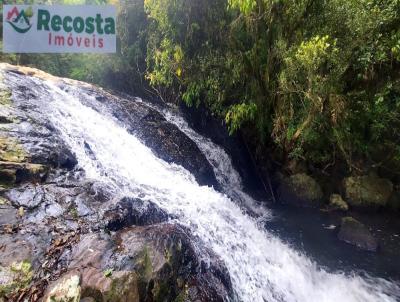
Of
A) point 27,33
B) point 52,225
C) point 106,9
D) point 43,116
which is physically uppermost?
point 106,9

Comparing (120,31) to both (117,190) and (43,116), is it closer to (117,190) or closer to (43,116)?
(43,116)

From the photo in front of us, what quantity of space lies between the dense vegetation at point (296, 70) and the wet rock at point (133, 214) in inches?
135

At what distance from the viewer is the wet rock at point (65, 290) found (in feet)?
11.7

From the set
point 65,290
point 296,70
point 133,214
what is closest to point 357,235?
point 296,70

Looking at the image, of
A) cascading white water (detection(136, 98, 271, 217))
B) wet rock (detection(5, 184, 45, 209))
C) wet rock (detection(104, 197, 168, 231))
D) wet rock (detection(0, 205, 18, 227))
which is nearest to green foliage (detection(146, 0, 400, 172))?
cascading white water (detection(136, 98, 271, 217))

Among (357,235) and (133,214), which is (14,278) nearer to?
(133,214)

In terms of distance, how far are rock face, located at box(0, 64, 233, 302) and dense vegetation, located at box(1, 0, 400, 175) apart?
3652 mm

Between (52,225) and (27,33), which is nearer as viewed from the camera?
(52,225)

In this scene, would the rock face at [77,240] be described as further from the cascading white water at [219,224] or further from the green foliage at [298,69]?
the green foliage at [298,69]

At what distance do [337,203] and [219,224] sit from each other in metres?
4.17

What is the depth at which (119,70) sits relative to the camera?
38.6ft

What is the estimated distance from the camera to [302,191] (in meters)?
9.02

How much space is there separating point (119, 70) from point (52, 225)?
Answer: 809cm

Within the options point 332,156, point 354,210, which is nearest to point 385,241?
point 354,210
